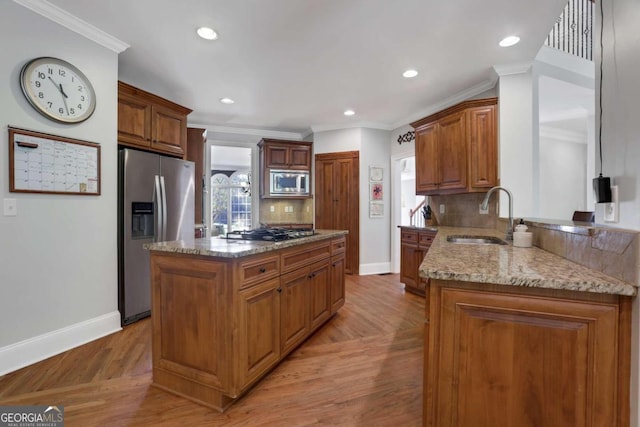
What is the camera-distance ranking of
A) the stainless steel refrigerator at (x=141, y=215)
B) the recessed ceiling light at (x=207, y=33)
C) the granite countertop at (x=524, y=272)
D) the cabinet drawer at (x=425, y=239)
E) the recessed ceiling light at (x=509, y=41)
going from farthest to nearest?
the cabinet drawer at (x=425, y=239) → the stainless steel refrigerator at (x=141, y=215) → the recessed ceiling light at (x=509, y=41) → the recessed ceiling light at (x=207, y=33) → the granite countertop at (x=524, y=272)

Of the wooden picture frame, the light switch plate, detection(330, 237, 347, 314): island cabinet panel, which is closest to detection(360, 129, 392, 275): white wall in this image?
detection(330, 237, 347, 314): island cabinet panel

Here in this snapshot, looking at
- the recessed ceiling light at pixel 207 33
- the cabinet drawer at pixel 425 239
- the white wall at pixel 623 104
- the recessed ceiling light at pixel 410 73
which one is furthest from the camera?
the cabinet drawer at pixel 425 239

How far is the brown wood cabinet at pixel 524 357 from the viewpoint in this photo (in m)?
0.92

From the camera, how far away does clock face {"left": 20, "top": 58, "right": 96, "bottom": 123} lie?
2055 millimetres

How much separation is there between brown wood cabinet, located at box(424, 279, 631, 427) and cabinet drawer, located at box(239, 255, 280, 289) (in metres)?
0.99

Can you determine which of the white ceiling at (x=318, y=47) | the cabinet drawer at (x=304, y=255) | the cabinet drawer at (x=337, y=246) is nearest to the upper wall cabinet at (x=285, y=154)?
the white ceiling at (x=318, y=47)

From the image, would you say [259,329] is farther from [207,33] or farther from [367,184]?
[367,184]

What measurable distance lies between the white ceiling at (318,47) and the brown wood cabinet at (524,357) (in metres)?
2.11

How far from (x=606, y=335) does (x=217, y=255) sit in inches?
63.8

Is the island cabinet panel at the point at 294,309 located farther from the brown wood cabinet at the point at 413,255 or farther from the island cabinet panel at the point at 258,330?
the brown wood cabinet at the point at 413,255

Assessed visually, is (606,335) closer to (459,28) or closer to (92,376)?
(459,28)

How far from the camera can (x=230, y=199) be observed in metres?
9.20

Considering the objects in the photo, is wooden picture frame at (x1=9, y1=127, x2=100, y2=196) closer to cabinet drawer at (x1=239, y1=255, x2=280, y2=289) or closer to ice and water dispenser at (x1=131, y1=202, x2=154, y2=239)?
ice and water dispenser at (x1=131, y1=202, x2=154, y2=239)

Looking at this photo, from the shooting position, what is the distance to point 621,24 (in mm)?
1127
